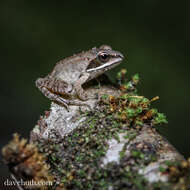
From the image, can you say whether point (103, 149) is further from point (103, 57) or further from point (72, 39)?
point (72, 39)

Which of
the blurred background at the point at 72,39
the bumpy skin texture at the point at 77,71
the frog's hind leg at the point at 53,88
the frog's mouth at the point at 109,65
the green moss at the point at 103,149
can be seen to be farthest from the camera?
the blurred background at the point at 72,39

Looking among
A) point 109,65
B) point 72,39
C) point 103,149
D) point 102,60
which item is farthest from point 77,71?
point 72,39

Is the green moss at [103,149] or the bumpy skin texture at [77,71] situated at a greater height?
the bumpy skin texture at [77,71]

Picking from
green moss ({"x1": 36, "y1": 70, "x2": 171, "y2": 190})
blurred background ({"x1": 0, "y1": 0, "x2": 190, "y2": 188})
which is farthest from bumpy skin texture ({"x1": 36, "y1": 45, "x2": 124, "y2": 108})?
blurred background ({"x1": 0, "y1": 0, "x2": 190, "y2": 188})

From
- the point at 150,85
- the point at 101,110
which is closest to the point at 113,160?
the point at 101,110

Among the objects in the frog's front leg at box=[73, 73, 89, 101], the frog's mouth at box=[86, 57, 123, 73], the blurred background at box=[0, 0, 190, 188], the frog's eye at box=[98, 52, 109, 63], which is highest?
the blurred background at box=[0, 0, 190, 188]

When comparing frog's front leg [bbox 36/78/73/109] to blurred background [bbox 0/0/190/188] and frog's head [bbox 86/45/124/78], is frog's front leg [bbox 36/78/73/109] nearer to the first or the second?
frog's head [bbox 86/45/124/78]

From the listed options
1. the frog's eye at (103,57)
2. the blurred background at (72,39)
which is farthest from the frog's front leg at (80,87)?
the blurred background at (72,39)

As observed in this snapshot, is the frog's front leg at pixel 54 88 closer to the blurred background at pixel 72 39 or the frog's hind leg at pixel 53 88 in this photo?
the frog's hind leg at pixel 53 88

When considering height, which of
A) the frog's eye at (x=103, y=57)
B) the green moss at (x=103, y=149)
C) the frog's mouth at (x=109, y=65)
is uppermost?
the frog's eye at (x=103, y=57)
